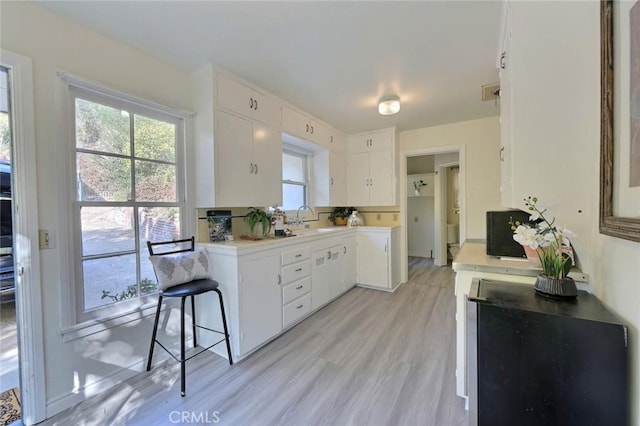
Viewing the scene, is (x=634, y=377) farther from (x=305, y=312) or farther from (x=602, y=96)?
(x=305, y=312)

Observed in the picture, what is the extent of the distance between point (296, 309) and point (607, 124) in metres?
2.56

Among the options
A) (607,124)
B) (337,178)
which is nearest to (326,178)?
(337,178)

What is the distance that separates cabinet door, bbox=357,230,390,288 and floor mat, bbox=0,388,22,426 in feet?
11.3

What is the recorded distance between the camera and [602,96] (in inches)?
35.5

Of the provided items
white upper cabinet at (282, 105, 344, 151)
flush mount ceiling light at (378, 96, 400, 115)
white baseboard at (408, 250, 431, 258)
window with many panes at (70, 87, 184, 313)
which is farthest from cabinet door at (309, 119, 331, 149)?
white baseboard at (408, 250, 431, 258)

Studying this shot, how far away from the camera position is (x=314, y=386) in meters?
1.82

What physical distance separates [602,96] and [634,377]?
919 mm

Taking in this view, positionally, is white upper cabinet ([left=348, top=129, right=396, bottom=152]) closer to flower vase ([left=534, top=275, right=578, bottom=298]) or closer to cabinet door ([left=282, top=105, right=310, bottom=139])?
cabinet door ([left=282, top=105, right=310, bottom=139])

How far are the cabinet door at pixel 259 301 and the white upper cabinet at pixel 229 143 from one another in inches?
24.3

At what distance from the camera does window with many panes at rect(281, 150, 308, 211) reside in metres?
3.72

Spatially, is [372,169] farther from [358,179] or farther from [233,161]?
[233,161]

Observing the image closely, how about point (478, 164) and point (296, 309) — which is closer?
point (296, 309)

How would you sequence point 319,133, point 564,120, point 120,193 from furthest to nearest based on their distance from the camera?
1. point 319,133
2. point 120,193
3. point 564,120

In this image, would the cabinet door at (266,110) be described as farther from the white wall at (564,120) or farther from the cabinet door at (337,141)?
the white wall at (564,120)
